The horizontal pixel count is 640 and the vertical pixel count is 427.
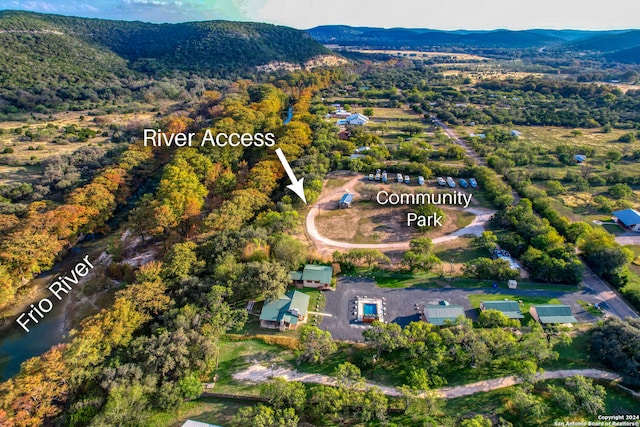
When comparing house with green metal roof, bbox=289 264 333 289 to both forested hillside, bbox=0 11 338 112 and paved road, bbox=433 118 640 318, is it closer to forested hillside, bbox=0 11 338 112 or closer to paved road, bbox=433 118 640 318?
paved road, bbox=433 118 640 318

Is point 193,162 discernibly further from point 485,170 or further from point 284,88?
point 284,88

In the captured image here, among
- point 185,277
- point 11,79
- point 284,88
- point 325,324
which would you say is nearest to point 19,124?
point 11,79

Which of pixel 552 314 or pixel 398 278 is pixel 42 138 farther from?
pixel 552 314

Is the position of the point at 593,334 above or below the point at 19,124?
below

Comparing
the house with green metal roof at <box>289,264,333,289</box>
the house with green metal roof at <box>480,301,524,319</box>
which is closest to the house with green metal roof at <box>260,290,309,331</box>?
the house with green metal roof at <box>289,264,333,289</box>

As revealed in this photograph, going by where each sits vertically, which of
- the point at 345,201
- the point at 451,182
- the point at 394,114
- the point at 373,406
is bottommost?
the point at 373,406

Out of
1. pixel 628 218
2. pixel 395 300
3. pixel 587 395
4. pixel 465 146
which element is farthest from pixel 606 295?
pixel 465 146
